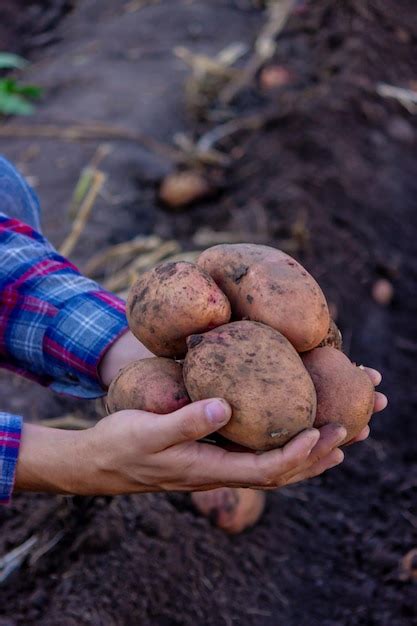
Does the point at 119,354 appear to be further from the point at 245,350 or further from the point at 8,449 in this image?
the point at 245,350

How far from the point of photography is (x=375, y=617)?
2.14 m

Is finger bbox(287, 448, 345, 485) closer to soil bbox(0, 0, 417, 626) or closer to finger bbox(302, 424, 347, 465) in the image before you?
A: finger bbox(302, 424, 347, 465)

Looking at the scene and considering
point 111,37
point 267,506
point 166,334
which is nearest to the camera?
point 166,334

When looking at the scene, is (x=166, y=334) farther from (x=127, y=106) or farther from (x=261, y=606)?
(x=127, y=106)

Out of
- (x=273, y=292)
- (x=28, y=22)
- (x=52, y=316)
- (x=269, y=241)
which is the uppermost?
(x=273, y=292)

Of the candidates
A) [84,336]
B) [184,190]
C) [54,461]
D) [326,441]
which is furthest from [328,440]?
[184,190]

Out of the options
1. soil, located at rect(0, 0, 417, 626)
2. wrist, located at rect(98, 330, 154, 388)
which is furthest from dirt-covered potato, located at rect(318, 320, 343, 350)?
soil, located at rect(0, 0, 417, 626)

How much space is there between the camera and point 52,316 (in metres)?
1.70

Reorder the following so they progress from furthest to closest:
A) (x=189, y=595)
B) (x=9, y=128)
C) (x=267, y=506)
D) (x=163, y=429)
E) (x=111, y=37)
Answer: (x=111, y=37) < (x=9, y=128) < (x=267, y=506) < (x=189, y=595) < (x=163, y=429)

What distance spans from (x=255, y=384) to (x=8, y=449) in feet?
1.63

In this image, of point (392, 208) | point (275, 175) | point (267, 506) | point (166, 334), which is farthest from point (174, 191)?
point (166, 334)

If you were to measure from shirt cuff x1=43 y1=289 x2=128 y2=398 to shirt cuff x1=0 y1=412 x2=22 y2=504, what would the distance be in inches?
11.5

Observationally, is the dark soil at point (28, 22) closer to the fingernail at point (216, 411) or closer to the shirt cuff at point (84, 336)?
the shirt cuff at point (84, 336)

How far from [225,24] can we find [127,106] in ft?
6.24
